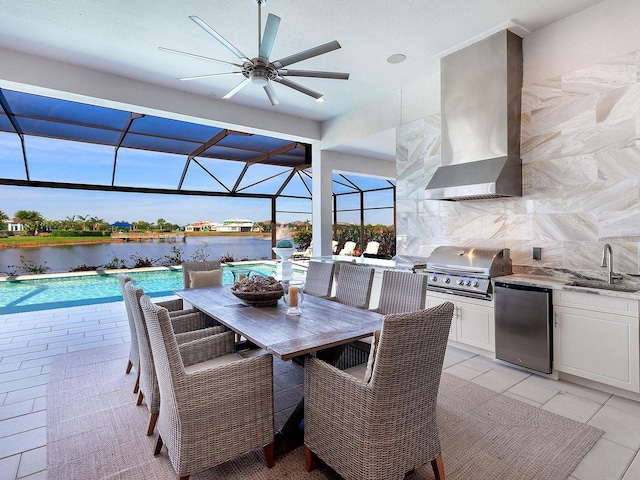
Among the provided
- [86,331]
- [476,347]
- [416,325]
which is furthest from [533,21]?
[86,331]

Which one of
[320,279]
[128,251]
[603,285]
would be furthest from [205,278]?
[128,251]

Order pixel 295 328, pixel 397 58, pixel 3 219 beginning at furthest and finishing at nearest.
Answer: pixel 3 219
pixel 397 58
pixel 295 328

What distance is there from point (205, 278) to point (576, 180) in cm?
385

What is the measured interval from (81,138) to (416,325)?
748cm

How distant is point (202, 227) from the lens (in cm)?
1036

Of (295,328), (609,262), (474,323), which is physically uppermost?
(609,262)

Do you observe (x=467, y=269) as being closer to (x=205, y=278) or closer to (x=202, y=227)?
(x=205, y=278)

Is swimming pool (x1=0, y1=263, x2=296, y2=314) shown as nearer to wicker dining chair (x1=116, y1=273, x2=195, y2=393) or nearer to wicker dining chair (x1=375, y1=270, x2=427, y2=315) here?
wicker dining chair (x1=116, y1=273, x2=195, y2=393)

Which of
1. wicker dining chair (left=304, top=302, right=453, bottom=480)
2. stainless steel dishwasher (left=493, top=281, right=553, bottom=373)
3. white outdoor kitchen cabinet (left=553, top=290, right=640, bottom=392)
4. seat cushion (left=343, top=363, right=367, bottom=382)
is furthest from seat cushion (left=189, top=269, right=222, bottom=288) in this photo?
white outdoor kitchen cabinet (left=553, top=290, right=640, bottom=392)

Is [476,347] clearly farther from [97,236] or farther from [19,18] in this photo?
[97,236]

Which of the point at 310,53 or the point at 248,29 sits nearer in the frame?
the point at 310,53

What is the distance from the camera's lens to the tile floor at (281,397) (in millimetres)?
1895

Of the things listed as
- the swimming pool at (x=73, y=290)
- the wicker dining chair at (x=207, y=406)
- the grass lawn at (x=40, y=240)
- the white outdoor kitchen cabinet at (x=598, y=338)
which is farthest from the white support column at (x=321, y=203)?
the grass lawn at (x=40, y=240)

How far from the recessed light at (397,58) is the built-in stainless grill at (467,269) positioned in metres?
2.18
